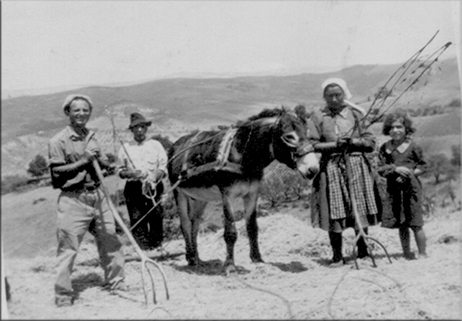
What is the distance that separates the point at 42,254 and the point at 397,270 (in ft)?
8.13

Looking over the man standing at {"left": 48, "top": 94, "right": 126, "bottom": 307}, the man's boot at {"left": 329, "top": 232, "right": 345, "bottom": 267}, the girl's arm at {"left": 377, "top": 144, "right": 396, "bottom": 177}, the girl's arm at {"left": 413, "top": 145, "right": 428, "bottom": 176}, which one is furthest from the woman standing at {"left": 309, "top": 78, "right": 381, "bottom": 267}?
the man standing at {"left": 48, "top": 94, "right": 126, "bottom": 307}

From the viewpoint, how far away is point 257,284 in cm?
358

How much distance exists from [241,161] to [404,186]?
4.05ft

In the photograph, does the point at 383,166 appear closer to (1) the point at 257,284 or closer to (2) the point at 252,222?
(2) the point at 252,222

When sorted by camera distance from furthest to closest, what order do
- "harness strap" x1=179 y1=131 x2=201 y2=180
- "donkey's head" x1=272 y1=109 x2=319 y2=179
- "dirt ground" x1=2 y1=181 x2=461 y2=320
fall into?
1. "harness strap" x1=179 y1=131 x2=201 y2=180
2. "donkey's head" x1=272 y1=109 x2=319 y2=179
3. "dirt ground" x1=2 y1=181 x2=461 y2=320

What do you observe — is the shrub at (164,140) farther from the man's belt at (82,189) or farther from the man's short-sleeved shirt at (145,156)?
the man's belt at (82,189)

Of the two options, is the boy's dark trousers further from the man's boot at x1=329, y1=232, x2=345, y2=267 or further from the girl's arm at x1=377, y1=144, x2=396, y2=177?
the girl's arm at x1=377, y1=144, x2=396, y2=177

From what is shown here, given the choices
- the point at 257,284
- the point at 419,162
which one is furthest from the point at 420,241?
the point at 257,284

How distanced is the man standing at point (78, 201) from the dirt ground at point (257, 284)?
0.51 feet

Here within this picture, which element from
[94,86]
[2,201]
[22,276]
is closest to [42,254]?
[22,276]

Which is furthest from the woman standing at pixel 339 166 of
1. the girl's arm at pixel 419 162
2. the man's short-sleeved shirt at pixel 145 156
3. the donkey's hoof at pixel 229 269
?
the man's short-sleeved shirt at pixel 145 156

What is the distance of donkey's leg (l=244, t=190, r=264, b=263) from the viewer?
389 cm

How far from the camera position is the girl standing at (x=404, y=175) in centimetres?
400

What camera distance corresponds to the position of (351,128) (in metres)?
3.92
